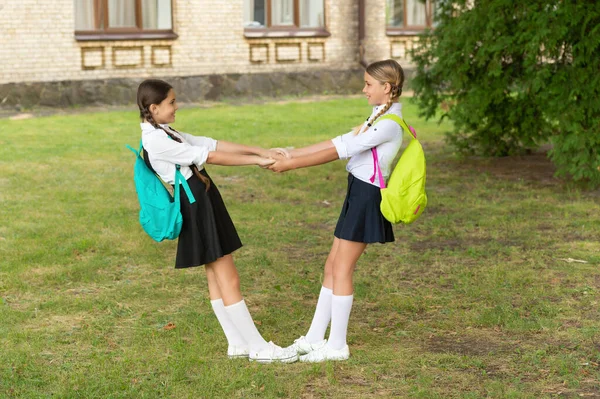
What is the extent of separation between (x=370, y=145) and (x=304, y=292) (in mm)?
2071

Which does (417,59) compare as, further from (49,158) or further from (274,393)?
(274,393)

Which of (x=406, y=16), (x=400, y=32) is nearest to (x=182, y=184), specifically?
(x=400, y=32)

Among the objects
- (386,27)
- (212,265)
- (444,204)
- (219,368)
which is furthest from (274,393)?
(386,27)

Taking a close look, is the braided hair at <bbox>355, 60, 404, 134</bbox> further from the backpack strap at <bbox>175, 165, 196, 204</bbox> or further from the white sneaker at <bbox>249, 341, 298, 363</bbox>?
the white sneaker at <bbox>249, 341, 298, 363</bbox>

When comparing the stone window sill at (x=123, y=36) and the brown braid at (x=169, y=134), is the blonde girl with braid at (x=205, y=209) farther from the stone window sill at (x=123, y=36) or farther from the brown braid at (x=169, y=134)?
the stone window sill at (x=123, y=36)

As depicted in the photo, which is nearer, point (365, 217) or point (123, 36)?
point (365, 217)

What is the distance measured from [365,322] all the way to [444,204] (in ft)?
13.9

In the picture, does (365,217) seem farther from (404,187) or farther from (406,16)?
(406,16)

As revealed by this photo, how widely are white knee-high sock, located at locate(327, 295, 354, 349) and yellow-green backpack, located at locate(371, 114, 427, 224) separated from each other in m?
0.56

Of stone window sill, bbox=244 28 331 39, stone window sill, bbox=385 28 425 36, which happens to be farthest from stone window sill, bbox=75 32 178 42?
stone window sill, bbox=385 28 425 36

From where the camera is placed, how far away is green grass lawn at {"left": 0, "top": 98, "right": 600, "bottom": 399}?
5156 mm

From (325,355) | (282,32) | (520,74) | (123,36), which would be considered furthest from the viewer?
(282,32)

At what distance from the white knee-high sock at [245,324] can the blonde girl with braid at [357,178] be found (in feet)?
0.86

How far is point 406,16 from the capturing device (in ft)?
83.6
